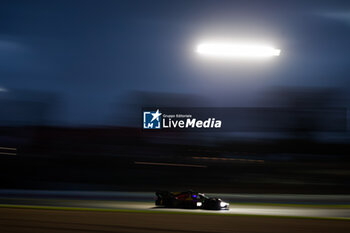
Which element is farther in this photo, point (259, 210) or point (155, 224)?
point (259, 210)

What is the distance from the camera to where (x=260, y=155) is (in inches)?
873

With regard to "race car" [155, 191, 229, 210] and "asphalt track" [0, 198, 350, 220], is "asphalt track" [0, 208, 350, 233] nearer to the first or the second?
"asphalt track" [0, 198, 350, 220]

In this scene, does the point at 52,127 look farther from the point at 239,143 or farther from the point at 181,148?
the point at 239,143

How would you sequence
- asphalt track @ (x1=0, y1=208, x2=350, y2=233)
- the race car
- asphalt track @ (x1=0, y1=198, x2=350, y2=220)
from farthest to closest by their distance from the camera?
the race car → asphalt track @ (x1=0, y1=198, x2=350, y2=220) → asphalt track @ (x1=0, y1=208, x2=350, y2=233)

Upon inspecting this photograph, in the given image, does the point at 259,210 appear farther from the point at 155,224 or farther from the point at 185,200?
the point at 155,224

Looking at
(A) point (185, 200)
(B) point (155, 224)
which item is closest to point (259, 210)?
(A) point (185, 200)

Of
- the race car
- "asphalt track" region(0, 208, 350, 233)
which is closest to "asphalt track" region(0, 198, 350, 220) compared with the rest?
the race car

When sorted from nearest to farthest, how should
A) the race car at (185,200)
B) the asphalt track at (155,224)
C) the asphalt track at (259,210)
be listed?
the asphalt track at (155,224), the asphalt track at (259,210), the race car at (185,200)

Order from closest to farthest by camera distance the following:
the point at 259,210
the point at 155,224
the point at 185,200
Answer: the point at 155,224
the point at 259,210
the point at 185,200

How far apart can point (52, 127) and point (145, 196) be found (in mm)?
10279

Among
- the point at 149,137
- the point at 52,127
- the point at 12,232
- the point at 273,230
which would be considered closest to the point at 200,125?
the point at 273,230

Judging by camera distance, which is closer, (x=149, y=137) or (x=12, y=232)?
(x=12, y=232)

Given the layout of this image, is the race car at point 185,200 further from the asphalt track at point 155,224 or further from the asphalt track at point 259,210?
the asphalt track at point 155,224

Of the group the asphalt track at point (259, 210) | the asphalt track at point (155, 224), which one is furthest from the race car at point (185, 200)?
the asphalt track at point (155, 224)
